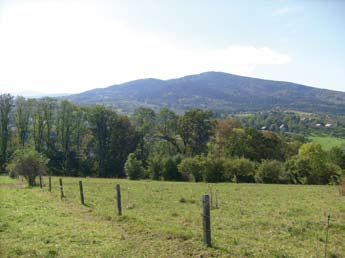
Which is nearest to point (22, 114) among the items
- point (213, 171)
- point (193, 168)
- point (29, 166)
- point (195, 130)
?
point (29, 166)

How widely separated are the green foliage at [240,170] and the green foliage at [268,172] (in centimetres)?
145

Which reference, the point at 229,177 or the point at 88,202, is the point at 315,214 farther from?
the point at 229,177

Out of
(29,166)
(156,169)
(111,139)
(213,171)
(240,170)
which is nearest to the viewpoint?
(29,166)

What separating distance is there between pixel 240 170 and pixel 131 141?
1082 inches

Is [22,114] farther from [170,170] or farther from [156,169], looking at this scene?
[170,170]

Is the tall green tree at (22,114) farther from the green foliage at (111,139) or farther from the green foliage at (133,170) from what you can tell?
the green foliage at (133,170)

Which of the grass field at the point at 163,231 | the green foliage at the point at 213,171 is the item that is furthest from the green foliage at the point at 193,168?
the grass field at the point at 163,231

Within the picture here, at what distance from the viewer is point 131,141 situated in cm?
6575

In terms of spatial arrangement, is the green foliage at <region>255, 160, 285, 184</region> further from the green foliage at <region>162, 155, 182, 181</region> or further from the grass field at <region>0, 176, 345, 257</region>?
the grass field at <region>0, 176, 345, 257</region>

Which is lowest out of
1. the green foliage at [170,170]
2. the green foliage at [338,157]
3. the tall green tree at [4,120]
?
the green foliage at [170,170]

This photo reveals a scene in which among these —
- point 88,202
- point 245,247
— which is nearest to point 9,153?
point 88,202

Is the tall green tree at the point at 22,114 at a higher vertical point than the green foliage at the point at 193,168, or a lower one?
higher

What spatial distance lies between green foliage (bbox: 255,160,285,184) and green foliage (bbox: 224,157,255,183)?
145 centimetres

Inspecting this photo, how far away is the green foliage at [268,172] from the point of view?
47.4 meters
